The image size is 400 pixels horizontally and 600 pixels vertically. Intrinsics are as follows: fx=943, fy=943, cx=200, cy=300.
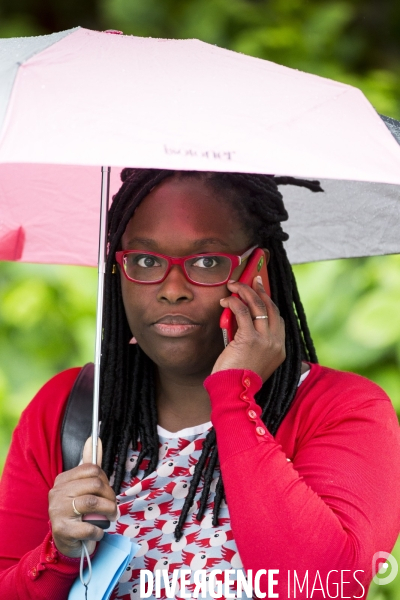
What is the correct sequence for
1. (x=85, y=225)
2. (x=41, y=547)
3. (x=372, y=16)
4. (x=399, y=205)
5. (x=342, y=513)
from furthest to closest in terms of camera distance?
(x=372, y=16) < (x=85, y=225) < (x=399, y=205) < (x=41, y=547) < (x=342, y=513)

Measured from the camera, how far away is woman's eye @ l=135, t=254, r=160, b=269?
7.90 feet

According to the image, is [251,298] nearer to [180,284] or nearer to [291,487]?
[180,284]

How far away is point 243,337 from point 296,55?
3537 millimetres

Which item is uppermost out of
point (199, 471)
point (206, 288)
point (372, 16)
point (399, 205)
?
point (372, 16)

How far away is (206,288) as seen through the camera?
7.75 feet

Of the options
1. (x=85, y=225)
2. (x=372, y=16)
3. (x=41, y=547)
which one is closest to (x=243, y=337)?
(x=41, y=547)

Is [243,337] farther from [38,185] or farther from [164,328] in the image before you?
[38,185]

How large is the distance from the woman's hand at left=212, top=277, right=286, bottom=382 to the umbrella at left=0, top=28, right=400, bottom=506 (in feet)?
1.12

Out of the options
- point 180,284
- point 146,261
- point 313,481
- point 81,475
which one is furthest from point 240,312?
point 81,475

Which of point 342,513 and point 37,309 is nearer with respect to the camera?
point 342,513

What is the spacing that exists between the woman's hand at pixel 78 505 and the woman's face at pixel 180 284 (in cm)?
39

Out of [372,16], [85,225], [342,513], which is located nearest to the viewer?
[342,513]

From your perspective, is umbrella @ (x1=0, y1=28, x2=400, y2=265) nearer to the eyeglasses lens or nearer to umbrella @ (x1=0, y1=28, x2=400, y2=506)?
umbrella @ (x1=0, y1=28, x2=400, y2=506)

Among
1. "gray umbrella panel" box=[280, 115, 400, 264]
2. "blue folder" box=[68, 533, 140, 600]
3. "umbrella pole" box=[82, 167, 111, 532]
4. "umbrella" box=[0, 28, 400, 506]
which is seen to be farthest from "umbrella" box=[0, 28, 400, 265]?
"blue folder" box=[68, 533, 140, 600]
